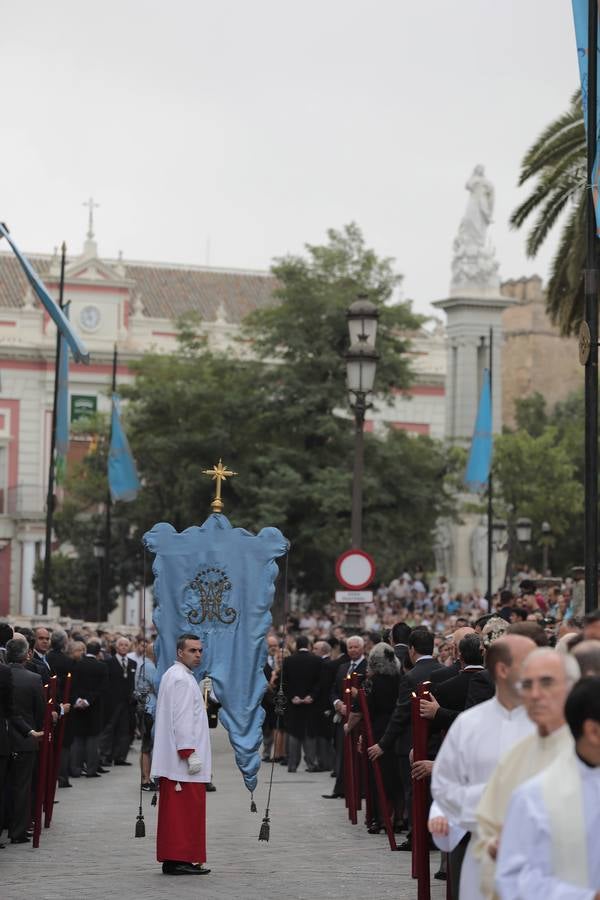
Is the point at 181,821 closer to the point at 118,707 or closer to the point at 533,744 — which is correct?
the point at 533,744

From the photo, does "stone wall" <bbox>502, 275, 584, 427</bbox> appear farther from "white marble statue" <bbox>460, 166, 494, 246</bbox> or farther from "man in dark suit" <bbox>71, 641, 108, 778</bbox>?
"man in dark suit" <bbox>71, 641, 108, 778</bbox>

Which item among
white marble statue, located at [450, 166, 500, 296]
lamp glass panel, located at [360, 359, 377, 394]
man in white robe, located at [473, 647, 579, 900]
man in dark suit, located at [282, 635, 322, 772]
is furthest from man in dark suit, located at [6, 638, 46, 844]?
white marble statue, located at [450, 166, 500, 296]

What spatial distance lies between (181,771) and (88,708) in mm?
9815

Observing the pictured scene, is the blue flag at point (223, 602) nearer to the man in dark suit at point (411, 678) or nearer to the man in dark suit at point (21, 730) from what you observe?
the man in dark suit at point (21, 730)

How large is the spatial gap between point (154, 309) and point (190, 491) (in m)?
35.0

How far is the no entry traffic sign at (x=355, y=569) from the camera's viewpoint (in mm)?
23000

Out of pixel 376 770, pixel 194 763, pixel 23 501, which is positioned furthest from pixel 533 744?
pixel 23 501

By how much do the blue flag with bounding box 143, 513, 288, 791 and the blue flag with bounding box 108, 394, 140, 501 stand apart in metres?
27.3

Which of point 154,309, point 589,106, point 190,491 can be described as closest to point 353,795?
point 589,106

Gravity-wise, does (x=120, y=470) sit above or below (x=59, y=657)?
above

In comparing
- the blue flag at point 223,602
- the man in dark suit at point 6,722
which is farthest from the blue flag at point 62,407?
the man in dark suit at point 6,722

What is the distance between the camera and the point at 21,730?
15.3m

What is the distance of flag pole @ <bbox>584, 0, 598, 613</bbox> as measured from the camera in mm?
14695

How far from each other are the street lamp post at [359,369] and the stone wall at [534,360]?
66.7 m
